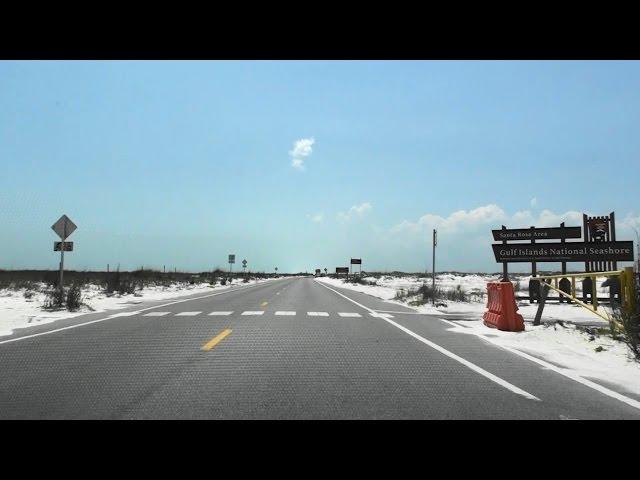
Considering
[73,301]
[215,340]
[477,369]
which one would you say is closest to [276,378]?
[477,369]

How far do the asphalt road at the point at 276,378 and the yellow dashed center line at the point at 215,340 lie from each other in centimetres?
5

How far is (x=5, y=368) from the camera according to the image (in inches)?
339

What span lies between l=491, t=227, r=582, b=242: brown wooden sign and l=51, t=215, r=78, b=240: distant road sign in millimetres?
21267

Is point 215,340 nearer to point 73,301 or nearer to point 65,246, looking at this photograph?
point 73,301

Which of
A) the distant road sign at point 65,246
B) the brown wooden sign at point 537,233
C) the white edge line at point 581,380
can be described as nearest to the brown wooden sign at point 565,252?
the brown wooden sign at point 537,233

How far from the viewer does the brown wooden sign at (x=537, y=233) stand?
95.3ft

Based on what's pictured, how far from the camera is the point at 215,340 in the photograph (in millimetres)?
12016

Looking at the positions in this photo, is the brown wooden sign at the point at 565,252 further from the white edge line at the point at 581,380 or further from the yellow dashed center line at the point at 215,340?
the yellow dashed center line at the point at 215,340

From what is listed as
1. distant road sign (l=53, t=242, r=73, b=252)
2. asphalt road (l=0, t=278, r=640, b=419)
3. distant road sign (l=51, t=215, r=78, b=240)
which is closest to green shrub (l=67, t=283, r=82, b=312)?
distant road sign (l=53, t=242, r=73, b=252)

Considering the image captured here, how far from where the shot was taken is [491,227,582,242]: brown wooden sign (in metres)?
29.1

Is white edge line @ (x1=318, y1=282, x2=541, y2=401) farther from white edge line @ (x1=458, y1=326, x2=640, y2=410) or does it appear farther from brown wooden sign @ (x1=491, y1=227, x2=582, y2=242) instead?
brown wooden sign @ (x1=491, y1=227, x2=582, y2=242)
